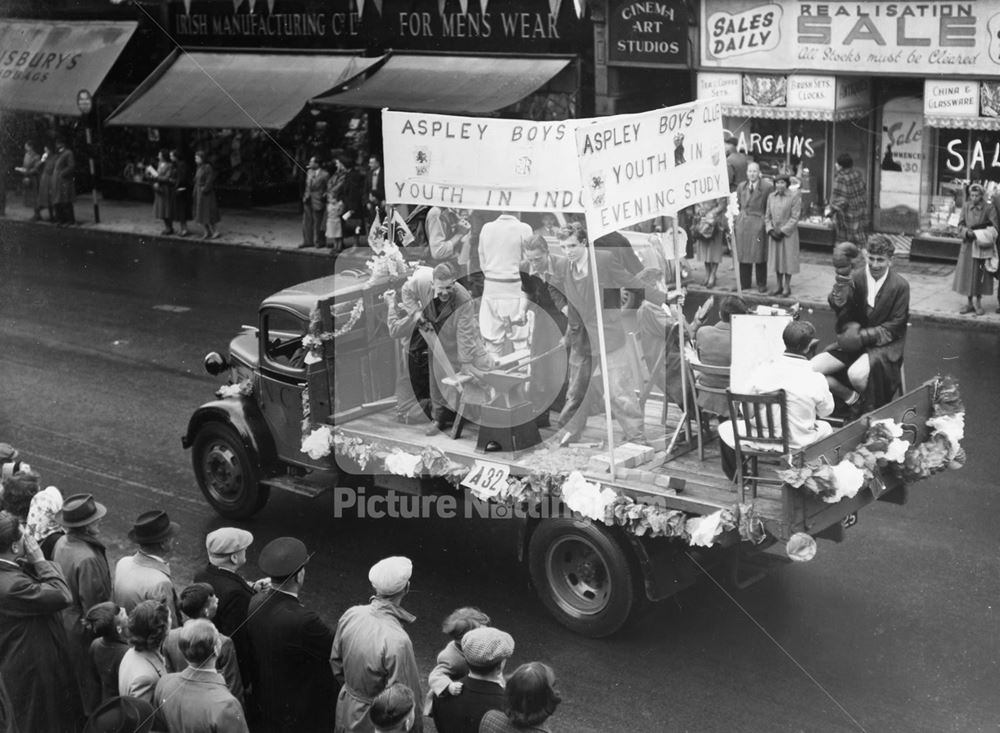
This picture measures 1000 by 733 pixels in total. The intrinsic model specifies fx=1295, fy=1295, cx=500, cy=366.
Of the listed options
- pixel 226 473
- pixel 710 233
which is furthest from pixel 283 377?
pixel 710 233

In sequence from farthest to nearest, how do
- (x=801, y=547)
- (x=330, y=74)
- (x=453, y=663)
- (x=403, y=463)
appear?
1. (x=330, y=74)
2. (x=403, y=463)
3. (x=801, y=547)
4. (x=453, y=663)

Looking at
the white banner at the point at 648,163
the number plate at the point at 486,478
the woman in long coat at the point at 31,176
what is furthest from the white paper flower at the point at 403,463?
the woman in long coat at the point at 31,176

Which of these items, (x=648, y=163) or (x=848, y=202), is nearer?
(x=648, y=163)

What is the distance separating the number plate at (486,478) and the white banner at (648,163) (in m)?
1.74

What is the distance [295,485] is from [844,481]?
4.58 m

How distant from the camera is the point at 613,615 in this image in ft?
27.9

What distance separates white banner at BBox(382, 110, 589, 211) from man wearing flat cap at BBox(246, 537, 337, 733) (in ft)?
12.3

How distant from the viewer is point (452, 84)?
23219 mm

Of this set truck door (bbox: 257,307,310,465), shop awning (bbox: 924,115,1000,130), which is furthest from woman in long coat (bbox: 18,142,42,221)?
truck door (bbox: 257,307,310,465)

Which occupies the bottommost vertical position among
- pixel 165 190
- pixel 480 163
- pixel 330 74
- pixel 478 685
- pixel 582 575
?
pixel 582 575

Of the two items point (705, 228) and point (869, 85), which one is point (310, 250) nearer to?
point (705, 228)

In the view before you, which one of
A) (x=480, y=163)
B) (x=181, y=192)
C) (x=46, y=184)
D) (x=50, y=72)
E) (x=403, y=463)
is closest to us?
(x=403, y=463)

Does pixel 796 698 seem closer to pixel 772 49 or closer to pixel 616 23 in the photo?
pixel 772 49

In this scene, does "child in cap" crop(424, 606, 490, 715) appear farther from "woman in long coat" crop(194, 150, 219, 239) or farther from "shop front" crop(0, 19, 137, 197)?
"shop front" crop(0, 19, 137, 197)
